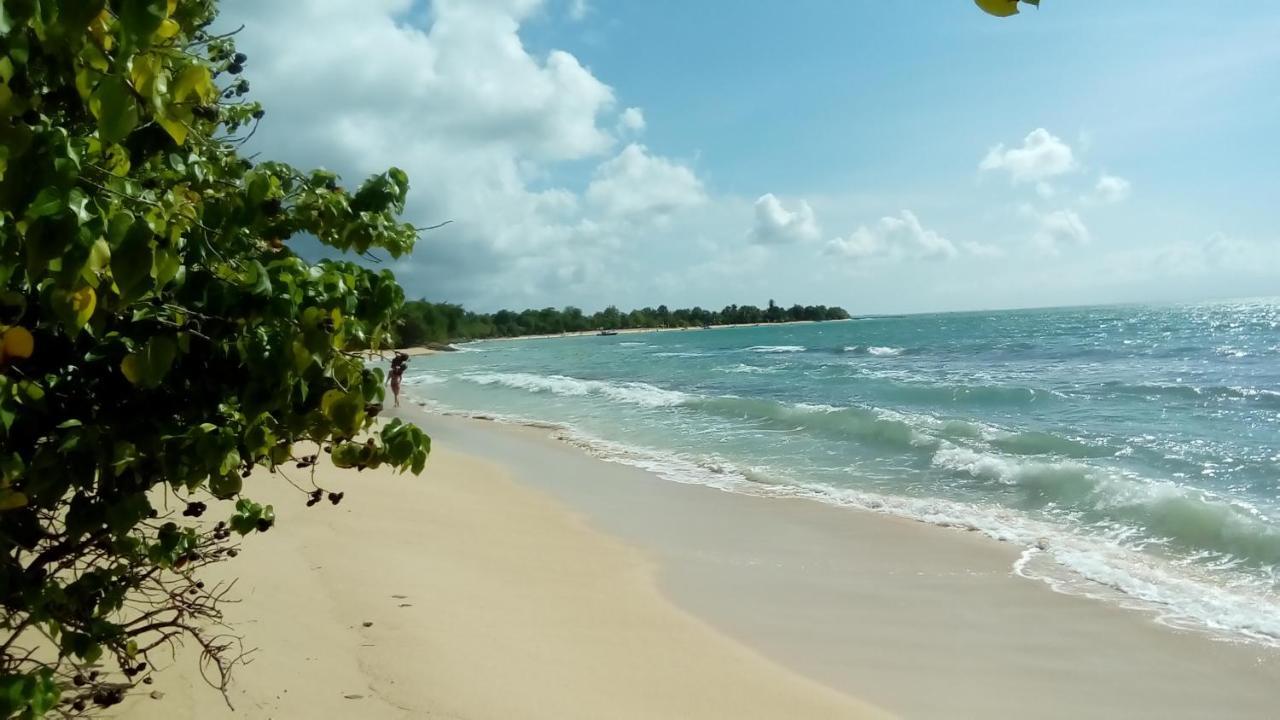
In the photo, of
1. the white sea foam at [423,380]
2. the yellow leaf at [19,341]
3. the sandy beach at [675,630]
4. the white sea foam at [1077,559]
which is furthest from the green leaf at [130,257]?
the white sea foam at [423,380]

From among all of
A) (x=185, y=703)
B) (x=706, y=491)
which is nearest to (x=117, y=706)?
(x=185, y=703)

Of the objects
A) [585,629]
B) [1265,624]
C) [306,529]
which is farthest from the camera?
[306,529]

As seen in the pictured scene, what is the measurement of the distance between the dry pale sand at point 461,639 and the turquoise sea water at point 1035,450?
365 cm

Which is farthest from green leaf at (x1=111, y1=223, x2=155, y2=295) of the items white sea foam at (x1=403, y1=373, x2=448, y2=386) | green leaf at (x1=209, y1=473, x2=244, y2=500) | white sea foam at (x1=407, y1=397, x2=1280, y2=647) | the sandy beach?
white sea foam at (x1=403, y1=373, x2=448, y2=386)

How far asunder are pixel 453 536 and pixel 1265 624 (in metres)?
6.85

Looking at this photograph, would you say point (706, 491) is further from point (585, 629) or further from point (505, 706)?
point (505, 706)

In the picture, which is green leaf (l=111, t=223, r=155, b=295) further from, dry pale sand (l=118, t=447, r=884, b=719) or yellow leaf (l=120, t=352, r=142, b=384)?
dry pale sand (l=118, t=447, r=884, b=719)

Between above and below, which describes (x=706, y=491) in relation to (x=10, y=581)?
below

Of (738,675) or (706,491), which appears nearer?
(738,675)

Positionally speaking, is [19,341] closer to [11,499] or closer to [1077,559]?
[11,499]

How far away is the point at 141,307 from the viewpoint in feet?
5.59

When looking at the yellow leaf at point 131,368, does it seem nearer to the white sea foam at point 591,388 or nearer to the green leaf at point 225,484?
the green leaf at point 225,484

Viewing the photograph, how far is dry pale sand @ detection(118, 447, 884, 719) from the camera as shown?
3.79 metres

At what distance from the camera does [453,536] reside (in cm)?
764
